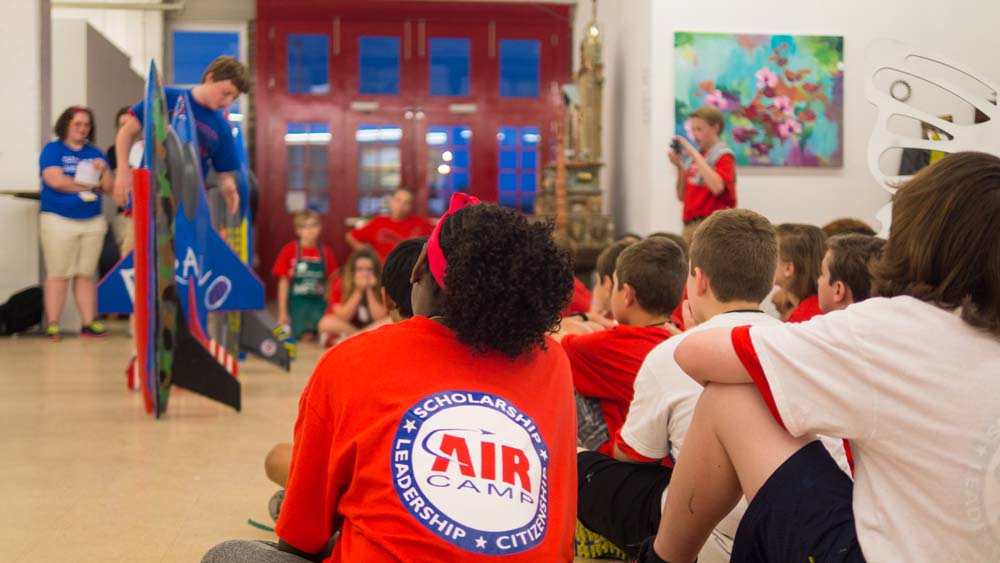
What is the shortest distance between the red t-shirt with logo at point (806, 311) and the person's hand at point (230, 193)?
2.76 metres

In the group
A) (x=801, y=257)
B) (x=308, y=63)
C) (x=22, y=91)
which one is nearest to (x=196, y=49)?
(x=308, y=63)

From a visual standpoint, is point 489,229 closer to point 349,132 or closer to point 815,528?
point 815,528

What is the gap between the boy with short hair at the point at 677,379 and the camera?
6.27 ft

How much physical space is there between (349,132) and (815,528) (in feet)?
29.0

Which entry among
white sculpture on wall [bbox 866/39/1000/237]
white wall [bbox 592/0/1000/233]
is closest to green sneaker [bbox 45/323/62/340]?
white wall [bbox 592/0/1000/233]

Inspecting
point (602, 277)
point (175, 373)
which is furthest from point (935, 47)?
point (175, 373)

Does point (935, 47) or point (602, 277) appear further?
point (935, 47)

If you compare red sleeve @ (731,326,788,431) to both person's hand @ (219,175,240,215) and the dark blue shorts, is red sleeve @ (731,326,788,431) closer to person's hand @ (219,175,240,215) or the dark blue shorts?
the dark blue shorts

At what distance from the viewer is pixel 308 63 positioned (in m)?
9.80

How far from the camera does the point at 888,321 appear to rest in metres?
1.25

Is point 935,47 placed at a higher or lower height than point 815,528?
higher

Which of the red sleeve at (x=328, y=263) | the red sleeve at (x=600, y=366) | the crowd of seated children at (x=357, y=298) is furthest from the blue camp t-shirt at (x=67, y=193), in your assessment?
the red sleeve at (x=600, y=366)

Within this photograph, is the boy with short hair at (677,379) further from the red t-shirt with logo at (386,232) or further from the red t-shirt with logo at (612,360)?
the red t-shirt with logo at (386,232)

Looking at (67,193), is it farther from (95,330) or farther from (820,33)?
(820,33)
